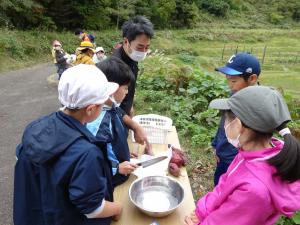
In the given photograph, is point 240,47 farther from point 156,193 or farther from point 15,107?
point 156,193

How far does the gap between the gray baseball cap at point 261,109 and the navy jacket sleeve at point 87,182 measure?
82 cm

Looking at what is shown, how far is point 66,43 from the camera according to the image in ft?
61.5

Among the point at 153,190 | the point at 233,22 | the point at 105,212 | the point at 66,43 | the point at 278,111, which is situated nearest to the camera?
the point at 278,111

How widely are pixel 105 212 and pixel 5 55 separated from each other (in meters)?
13.1

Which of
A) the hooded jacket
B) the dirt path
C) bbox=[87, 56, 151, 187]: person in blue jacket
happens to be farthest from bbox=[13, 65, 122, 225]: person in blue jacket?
the dirt path

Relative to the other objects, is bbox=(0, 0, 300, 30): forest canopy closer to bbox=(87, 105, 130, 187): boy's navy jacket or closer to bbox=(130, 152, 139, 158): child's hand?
bbox=(130, 152, 139, 158): child's hand

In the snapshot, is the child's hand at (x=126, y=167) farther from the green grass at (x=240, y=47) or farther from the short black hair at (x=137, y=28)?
the green grass at (x=240, y=47)

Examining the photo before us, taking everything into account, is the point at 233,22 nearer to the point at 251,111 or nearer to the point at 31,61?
the point at 31,61

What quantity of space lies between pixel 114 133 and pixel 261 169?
1128mm

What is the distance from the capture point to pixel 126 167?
2.47 meters

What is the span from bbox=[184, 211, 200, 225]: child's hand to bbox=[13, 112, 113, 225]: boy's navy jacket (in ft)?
2.11

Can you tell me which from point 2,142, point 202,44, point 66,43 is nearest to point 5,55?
point 66,43

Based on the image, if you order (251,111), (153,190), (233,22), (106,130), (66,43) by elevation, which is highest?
(251,111)

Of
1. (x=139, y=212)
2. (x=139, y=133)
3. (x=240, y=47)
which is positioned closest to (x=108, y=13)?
(x=240, y=47)
